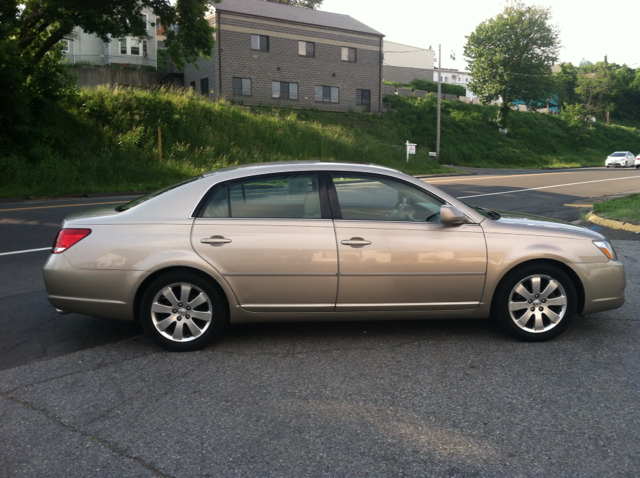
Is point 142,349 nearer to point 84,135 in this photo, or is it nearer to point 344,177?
point 344,177

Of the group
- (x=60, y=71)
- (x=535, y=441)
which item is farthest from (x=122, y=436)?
(x=60, y=71)

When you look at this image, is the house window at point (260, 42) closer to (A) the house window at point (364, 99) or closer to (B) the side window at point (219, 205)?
(A) the house window at point (364, 99)

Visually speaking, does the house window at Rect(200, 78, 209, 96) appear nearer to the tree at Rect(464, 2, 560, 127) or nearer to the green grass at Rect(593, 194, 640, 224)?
the tree at Rect(464, 2, 560, 127)

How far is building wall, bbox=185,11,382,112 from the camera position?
41625mm

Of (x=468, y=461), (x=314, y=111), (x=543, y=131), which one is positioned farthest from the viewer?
(x=543, y=131)

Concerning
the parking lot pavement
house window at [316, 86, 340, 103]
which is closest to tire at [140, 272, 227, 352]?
the parking lot pavement

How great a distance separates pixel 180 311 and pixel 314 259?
117cm

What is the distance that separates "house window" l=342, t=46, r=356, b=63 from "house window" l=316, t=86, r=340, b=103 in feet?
8.67

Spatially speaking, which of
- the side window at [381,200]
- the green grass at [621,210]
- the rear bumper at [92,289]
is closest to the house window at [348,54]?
the green grass at [621,210]

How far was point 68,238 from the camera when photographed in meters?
4.98

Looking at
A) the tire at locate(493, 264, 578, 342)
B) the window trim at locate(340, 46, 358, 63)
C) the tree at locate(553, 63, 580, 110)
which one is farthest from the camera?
the tree at locate(553, 63, 580, 110)

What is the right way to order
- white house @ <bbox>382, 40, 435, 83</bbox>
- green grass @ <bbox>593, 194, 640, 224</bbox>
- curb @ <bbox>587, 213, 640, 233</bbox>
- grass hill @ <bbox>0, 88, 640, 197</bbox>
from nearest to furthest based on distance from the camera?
curb @ <bbox>587, 213, 640, 233</bbox>
green grass @ <bbox>593, 194, 640, 224</bbox>
grass hill @ <bbox>0, 88, 640, 197</bbox>
white house @ <bbox>382, 40, 435, 83</bbox>

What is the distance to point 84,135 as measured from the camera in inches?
961

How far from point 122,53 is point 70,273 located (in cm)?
5060
